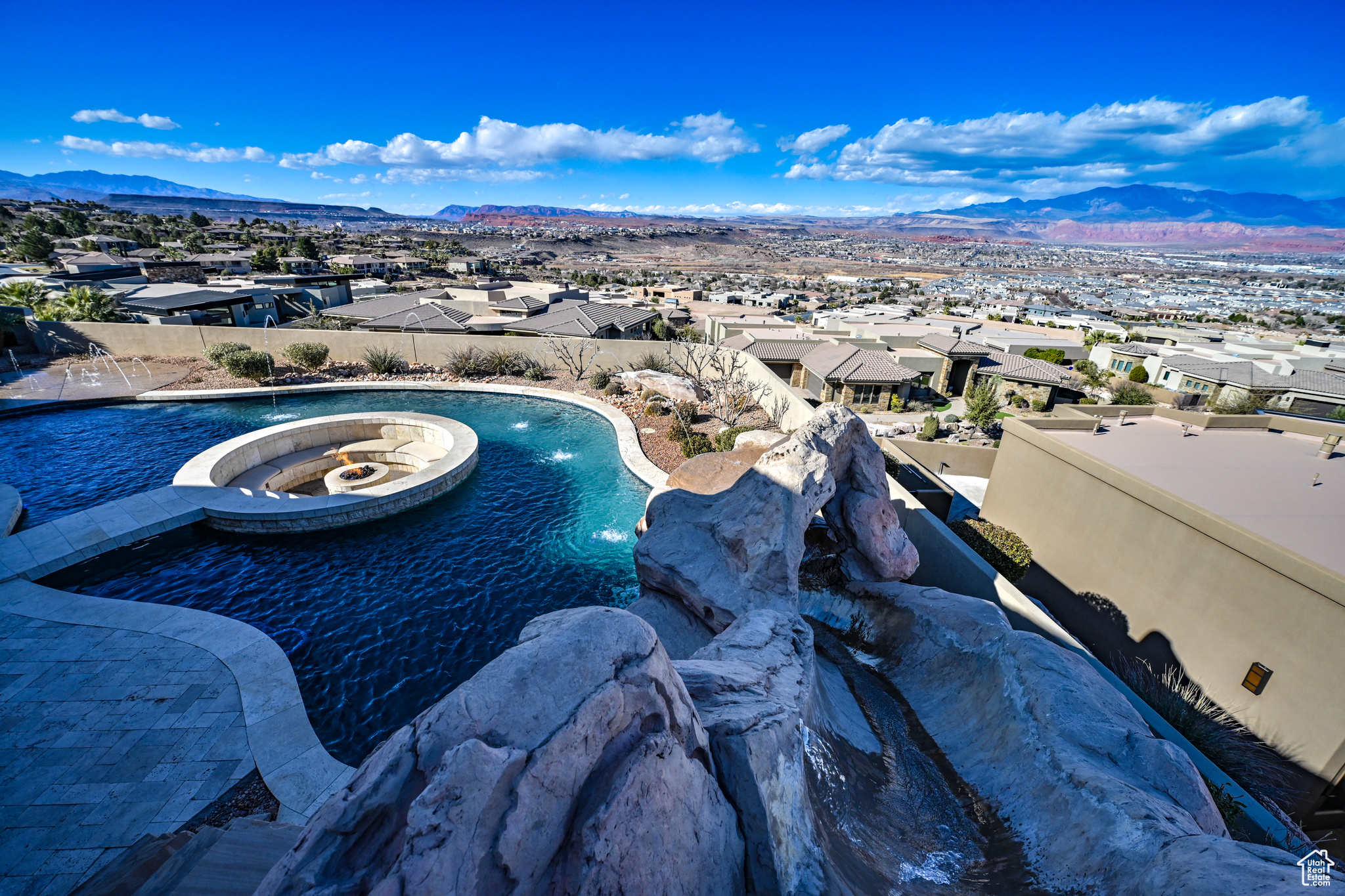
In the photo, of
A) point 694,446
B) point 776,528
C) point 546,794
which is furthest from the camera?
point 694,446

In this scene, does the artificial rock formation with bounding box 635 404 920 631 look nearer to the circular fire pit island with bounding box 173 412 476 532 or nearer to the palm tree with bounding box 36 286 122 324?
the circular fire pit island with bounding box 173 412 476 532

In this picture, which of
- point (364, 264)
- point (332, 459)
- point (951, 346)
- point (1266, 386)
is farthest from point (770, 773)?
point (364, 264)

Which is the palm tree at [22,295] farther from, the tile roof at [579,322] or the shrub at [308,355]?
the tile roof at [579,322]

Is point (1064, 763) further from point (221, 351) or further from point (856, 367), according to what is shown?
point (221, 351)

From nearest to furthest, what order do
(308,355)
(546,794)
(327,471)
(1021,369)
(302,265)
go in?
(546,794) < (327,471) < (308,355) < (1021,369) < (302,265)

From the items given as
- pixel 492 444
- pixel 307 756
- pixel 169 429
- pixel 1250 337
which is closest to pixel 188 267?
pixel 169 429

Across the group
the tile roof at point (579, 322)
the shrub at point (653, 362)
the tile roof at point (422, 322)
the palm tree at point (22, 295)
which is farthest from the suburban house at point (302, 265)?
the shrub at point (653, 362)

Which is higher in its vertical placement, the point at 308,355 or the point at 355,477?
the point at 308,355
